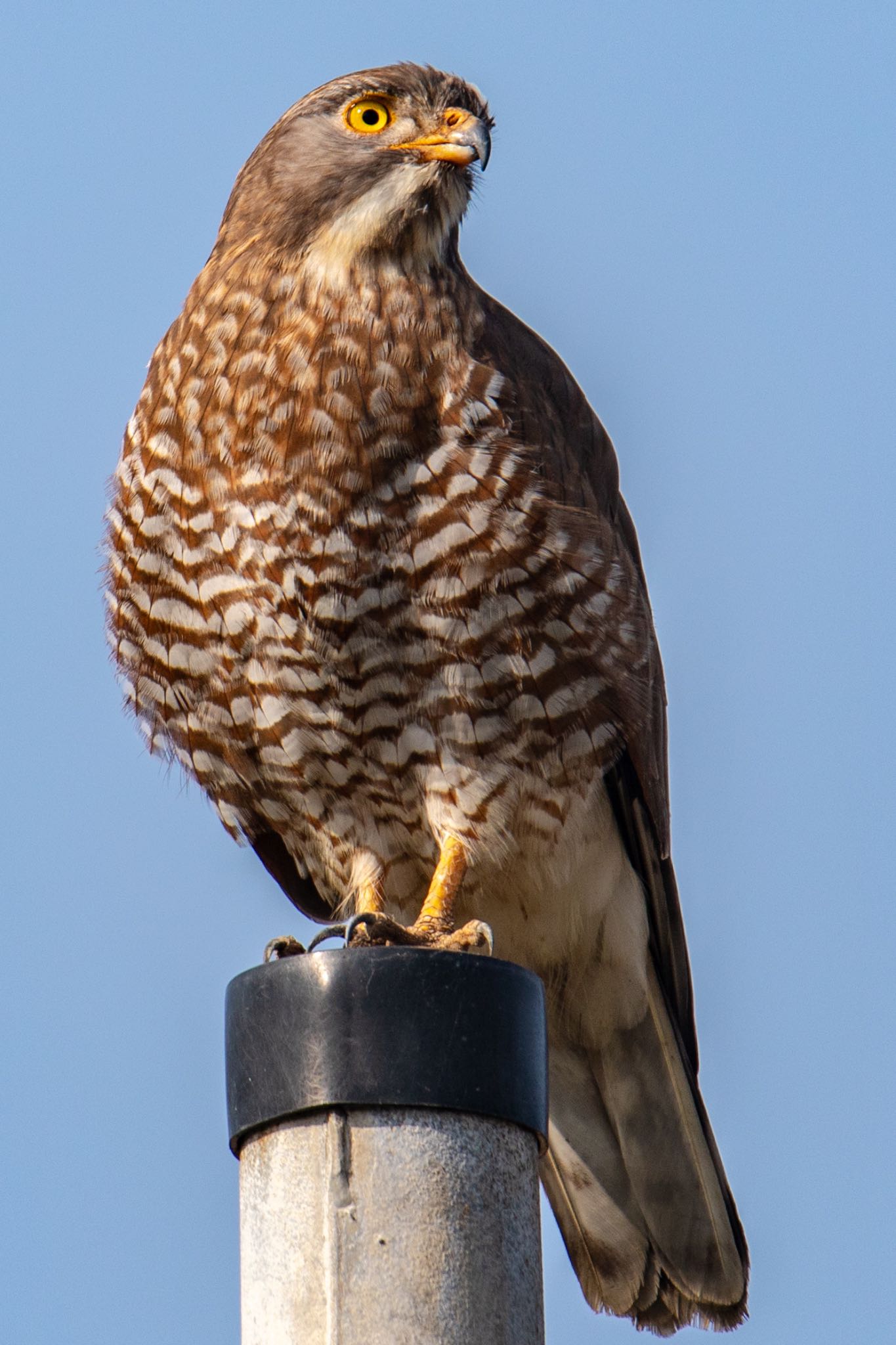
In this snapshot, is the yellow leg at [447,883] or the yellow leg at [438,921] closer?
the yellow leg at [438,921]

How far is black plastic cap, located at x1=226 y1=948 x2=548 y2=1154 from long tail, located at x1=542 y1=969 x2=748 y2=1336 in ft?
5.24

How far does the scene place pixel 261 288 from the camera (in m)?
4.76

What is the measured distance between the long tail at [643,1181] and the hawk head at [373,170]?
2.02 m

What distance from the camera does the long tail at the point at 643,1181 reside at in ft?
15.5

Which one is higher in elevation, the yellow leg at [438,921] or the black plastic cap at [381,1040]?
the yellow leg at [438,921]

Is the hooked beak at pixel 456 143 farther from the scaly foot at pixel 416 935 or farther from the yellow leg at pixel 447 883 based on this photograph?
the scaly foot at pixel 416 935

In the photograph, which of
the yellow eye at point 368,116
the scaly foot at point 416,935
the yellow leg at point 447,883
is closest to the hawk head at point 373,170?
the yellow eye at point 368,116

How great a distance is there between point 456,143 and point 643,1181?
2.57 m

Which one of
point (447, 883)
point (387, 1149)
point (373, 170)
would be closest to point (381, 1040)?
point (387, 1149)

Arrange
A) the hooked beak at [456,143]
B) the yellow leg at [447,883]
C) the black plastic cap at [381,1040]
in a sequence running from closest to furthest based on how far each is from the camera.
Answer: the black plastic cap at [381,1040], the yellow leg at [447,883], the hooked beak at [456,143]

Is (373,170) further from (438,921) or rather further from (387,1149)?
(387,1149)

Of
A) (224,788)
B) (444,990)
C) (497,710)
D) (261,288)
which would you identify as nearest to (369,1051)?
(444,990)

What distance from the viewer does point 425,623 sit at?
4.45 metres

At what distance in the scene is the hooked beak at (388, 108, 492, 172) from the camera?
4.76 meters
